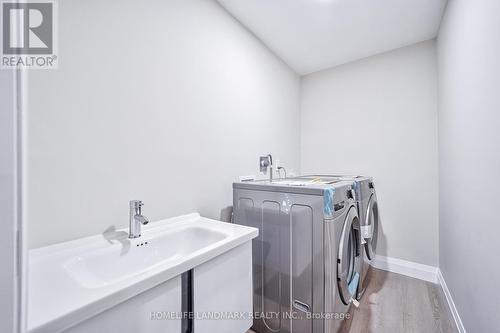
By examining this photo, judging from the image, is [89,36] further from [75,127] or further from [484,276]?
[484,276]

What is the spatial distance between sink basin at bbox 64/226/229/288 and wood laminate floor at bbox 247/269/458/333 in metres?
1.32

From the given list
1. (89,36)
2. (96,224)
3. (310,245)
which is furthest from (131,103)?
(310,245)

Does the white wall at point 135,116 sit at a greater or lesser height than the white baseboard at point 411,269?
greater

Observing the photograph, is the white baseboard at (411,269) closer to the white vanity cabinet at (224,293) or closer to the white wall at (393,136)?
the white wall at (393,136)

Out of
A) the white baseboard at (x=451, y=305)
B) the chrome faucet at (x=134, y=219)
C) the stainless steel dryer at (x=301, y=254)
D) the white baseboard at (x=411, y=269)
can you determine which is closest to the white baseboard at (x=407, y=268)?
the white baseboard at (x=411, y=269)

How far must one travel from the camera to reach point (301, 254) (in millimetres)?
1290

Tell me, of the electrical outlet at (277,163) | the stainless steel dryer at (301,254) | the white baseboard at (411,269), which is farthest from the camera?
the electrical outlet at (277,163)

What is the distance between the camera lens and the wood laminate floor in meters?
1.53

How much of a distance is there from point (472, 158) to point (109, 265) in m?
1.94

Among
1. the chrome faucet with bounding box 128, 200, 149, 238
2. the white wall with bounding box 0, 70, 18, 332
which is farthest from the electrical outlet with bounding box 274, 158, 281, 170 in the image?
the white wall with bounding box 0, 70, 18, 332

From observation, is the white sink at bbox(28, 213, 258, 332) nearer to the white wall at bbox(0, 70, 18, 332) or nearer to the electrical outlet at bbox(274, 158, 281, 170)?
the white wall at bbox(0, 70, 18, 332)

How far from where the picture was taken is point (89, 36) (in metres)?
0.97

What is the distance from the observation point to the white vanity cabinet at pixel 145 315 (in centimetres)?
57

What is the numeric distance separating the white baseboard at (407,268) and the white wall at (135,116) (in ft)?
6.43
